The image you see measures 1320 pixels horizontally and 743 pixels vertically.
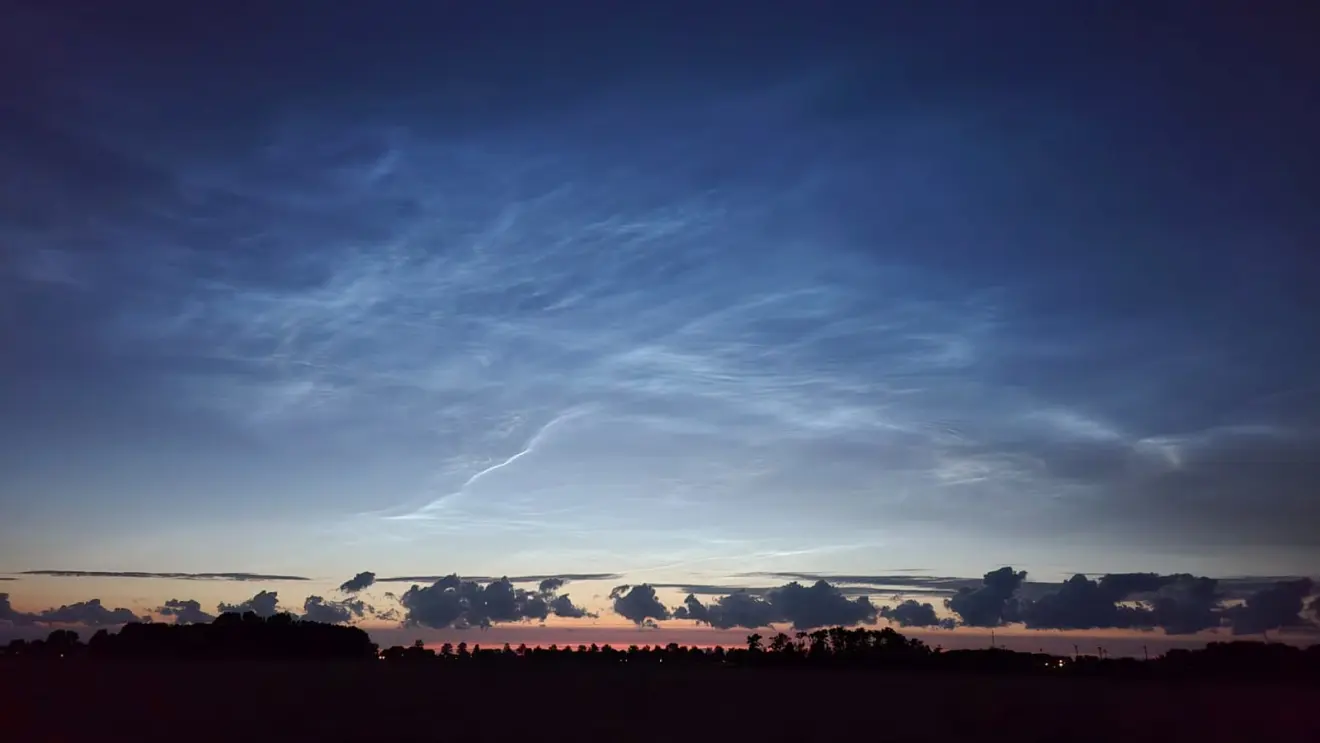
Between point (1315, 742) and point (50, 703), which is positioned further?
point (50, 703)

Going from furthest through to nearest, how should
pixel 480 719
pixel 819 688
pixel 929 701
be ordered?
1. pixel 819 688
2. pixel 929 701
3. pixel 480 719

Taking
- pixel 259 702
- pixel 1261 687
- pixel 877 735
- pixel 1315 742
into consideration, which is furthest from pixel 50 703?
pixel 1261 687

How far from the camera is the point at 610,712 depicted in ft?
349

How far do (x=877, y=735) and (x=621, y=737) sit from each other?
21339 mm

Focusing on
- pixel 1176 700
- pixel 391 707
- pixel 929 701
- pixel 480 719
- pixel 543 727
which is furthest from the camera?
pixel 1176 700

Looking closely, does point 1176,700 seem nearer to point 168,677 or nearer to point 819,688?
point 819,688

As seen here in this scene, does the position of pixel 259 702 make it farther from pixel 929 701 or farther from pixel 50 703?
pixel 929 701

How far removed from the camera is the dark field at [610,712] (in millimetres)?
80438

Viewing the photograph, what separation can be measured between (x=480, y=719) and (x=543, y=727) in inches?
353

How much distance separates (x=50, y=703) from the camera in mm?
103062

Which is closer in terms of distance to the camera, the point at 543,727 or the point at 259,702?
the point at 543,727

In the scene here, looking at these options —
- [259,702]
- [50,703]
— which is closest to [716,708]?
[259,702]

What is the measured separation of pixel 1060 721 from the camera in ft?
329

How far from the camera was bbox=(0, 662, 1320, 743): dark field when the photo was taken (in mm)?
80438
